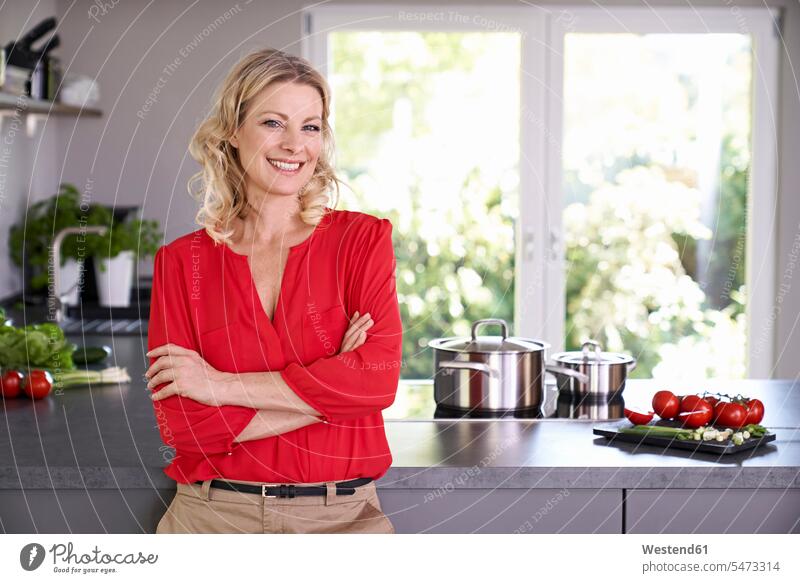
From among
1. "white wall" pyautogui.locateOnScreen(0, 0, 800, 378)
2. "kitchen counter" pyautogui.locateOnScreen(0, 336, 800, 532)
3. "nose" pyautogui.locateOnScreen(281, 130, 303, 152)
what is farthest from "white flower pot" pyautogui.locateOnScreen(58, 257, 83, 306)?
"nose" pyautogui.locateOnScreen(281, 130, 303, 152)

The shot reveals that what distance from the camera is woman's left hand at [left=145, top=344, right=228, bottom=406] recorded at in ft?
5.39

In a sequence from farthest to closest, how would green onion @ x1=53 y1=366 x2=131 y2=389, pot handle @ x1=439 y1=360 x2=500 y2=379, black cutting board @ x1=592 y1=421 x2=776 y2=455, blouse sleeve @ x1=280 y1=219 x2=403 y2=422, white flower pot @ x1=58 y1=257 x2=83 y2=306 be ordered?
white flower pot @ x1=58 y1=257 x2=83 y2=306 < green onion @ x1=53 y1=366 x2=131 y2=389 < pot handle @ x1=439 y1=360 x2=500 y2=379 < black cutting board @ x1=592 y1=421 x2=776 y2=455 < blouse sleeve @ x1=280 y1=219 x2=403 y2=422

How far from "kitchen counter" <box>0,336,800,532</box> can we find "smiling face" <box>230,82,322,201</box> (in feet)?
1.79

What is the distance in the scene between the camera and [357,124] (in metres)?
4.50

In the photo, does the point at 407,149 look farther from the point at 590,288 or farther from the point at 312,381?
the point at 312,381

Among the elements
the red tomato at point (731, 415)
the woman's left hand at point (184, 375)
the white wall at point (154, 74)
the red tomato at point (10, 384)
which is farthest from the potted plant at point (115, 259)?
the red tomato at point (731, 415)

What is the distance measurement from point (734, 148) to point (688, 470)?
9.77 feet

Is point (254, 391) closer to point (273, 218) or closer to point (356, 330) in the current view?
point (356, 330)

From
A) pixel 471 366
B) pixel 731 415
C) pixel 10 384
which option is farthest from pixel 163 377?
pixel 731 415

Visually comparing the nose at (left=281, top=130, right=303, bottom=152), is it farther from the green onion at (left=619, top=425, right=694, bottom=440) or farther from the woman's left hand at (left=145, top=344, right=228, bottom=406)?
the green onion at (left=619, top=425, right=694, bottom=440)

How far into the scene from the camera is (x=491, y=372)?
83.9 inches

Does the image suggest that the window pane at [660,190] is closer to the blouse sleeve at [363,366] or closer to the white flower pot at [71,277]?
the white flower pot at [71,277]
